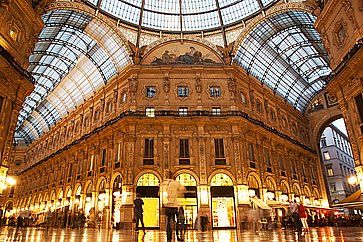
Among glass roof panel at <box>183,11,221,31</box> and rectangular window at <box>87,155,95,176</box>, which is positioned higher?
glass roof panel at <box>183,11,221,31</box>

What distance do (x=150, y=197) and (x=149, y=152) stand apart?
4509mm

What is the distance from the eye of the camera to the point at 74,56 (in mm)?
40781

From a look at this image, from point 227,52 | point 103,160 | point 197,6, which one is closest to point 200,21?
point 197,6

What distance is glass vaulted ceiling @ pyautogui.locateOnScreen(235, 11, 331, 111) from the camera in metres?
36.9

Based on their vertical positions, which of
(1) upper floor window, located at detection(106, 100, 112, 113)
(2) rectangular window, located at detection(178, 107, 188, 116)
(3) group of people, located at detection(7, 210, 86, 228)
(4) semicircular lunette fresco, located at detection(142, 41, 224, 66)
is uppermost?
(4) semicircular lunette fresco, located at detection(142, 41, 224, 66)

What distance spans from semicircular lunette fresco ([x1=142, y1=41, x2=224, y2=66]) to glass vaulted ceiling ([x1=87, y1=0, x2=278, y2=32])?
378cm

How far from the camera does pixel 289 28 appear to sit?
38.4 m

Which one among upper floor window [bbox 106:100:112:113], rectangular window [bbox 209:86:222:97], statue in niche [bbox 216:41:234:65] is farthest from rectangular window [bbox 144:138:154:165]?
statue in niche [bbox 216:41:234:65]

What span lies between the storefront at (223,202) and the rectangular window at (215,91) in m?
9.22

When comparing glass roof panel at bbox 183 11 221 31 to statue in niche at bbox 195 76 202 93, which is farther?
glass roof panel at bbox 183 11 221 31

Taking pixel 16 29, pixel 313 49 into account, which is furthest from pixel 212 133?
pixel 313 49

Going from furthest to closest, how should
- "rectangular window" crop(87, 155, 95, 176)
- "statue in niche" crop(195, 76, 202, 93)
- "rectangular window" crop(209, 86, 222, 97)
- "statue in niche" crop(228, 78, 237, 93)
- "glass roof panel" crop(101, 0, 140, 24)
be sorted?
"rectangular window" crop(87, 155, 95, 176) → "glass roof panel" crop(101, 0, 140, 24) → "rectangular window" crop(209, 86, 222, 97) → "statue in niche" crop(228, 78, 237, 93) → "statue in niche" crop(195, 76, 202, 93)

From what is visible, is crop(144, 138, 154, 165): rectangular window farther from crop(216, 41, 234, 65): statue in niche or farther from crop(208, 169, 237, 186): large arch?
crop(216, 41, 234, 65): statue in niche

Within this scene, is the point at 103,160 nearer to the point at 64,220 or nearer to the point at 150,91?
the point at 150,91
